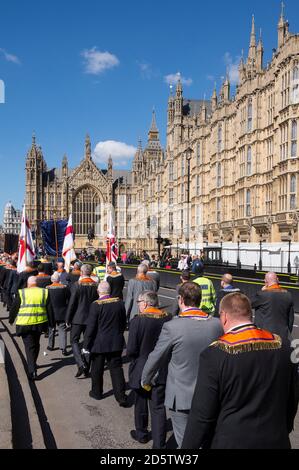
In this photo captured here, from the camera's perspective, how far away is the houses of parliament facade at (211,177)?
3569cm

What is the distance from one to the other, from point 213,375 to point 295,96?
3346cm

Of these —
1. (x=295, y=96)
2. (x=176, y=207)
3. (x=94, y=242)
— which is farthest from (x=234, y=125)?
(x=94, y=242)

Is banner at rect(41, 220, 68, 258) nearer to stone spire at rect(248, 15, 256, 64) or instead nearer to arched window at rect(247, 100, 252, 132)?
arched window at rect(247, 100, 252, 132)

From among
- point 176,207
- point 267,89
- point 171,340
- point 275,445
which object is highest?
point 267,89

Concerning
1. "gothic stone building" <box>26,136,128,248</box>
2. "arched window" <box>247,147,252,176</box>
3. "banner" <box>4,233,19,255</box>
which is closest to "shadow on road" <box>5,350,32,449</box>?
"banner" <box>4,233,19,255</box>

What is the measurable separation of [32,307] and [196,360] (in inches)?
202

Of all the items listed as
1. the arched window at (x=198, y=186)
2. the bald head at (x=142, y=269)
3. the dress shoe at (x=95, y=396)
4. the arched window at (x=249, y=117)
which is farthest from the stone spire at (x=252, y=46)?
the dress shoe at (x=95, y=396)

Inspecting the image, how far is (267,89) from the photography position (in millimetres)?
39531

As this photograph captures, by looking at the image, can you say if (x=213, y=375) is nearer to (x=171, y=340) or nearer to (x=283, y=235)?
(x=171, y=340)

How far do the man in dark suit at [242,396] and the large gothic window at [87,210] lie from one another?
92112mm

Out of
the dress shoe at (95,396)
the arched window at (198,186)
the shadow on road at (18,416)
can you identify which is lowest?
the dress shoe at (95,396)

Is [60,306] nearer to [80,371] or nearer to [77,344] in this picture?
[77,344]

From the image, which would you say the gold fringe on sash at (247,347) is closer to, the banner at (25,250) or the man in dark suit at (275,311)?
the man in dark suit at (275,311)

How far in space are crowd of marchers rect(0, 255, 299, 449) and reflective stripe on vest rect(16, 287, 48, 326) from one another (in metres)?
0.02
